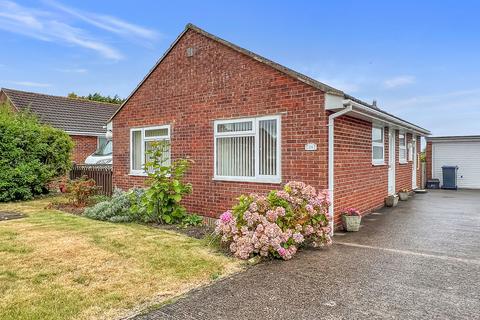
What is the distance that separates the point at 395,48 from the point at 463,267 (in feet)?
37.5

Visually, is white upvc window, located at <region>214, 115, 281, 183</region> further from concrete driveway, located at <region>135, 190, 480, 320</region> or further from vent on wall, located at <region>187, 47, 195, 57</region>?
concrete driveway, located at <region>135, 190, 480, 320</region>

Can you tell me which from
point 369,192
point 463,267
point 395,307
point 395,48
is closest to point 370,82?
point 395,48

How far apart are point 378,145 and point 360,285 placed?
7.01 m

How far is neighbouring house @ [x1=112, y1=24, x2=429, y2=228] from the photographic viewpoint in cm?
725

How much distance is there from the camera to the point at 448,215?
952 centimetres

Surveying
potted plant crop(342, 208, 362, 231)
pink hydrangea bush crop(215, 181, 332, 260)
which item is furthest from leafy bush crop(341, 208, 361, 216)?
pink hydrangea bush crop(215, 181, 332, 260)

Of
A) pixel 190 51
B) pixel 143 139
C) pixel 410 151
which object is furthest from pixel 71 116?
pixel 410 151

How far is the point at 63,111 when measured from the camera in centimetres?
2102

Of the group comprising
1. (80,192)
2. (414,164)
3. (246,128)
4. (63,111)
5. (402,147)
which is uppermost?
(63,111)

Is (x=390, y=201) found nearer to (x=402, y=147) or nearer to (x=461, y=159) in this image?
(x=402, y=147)

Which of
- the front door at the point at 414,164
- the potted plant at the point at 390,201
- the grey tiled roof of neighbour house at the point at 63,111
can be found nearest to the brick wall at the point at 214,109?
the potted plant at the point at 390,201

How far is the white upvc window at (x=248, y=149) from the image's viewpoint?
782 cm

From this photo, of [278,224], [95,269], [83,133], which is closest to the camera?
[95,269]

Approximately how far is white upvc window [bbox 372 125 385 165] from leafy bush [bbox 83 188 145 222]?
21.9 ft
